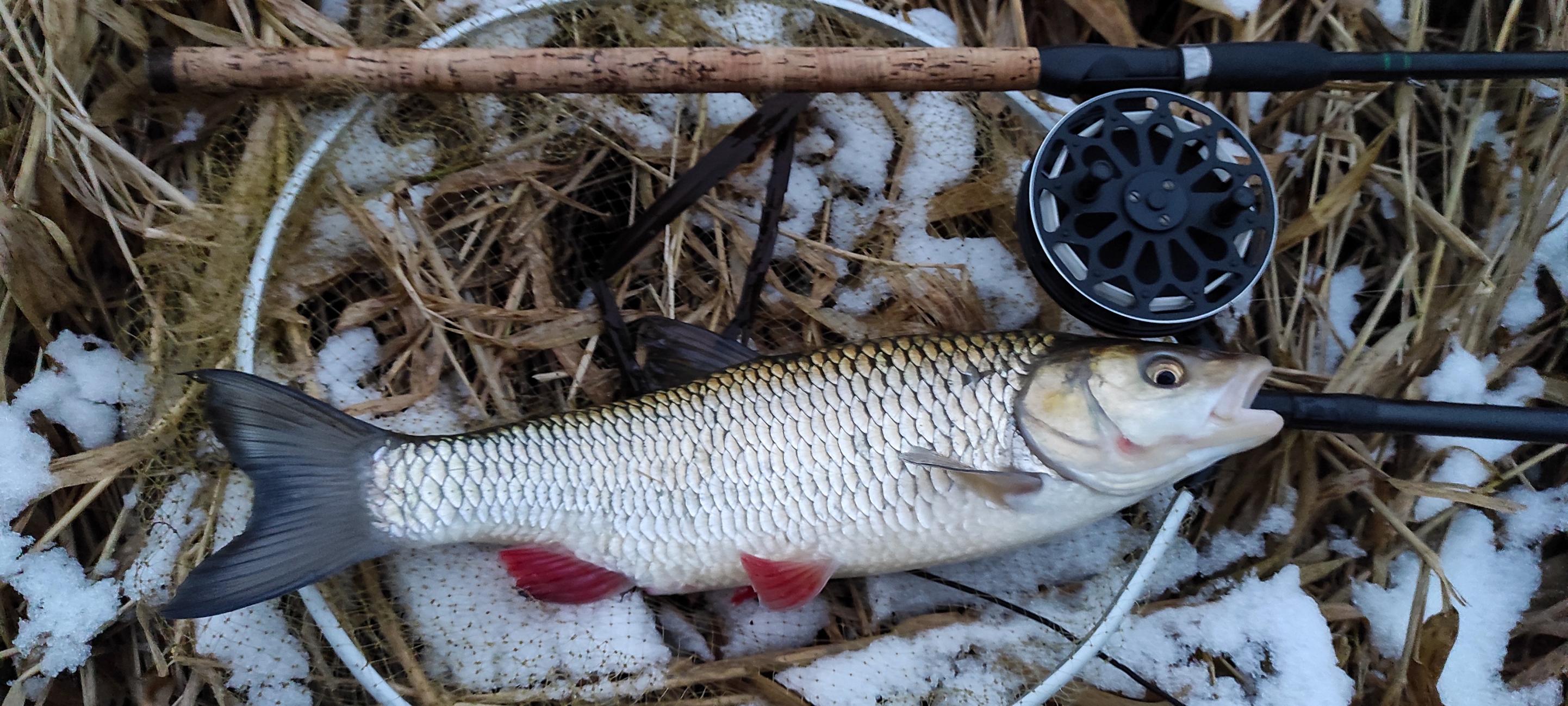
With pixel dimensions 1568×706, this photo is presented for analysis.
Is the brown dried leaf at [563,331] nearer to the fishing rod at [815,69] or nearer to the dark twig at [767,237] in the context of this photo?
the dark twig at [767,237]

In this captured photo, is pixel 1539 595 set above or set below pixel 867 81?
below

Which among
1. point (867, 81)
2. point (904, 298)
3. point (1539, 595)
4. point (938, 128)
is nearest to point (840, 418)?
point (904, 298)

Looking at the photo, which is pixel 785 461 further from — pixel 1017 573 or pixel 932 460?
pixel 1017 573

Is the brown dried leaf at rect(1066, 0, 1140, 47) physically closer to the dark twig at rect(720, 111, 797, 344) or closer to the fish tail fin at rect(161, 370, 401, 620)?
the dark twig at rect(720, 111, 797, 344)

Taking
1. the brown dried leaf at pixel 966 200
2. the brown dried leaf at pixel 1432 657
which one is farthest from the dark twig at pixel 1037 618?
the brown dried leaf at pixel 966 200

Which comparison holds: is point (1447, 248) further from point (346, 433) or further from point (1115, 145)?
point (346, 433)

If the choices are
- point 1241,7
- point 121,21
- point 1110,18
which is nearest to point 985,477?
point 1110,18
